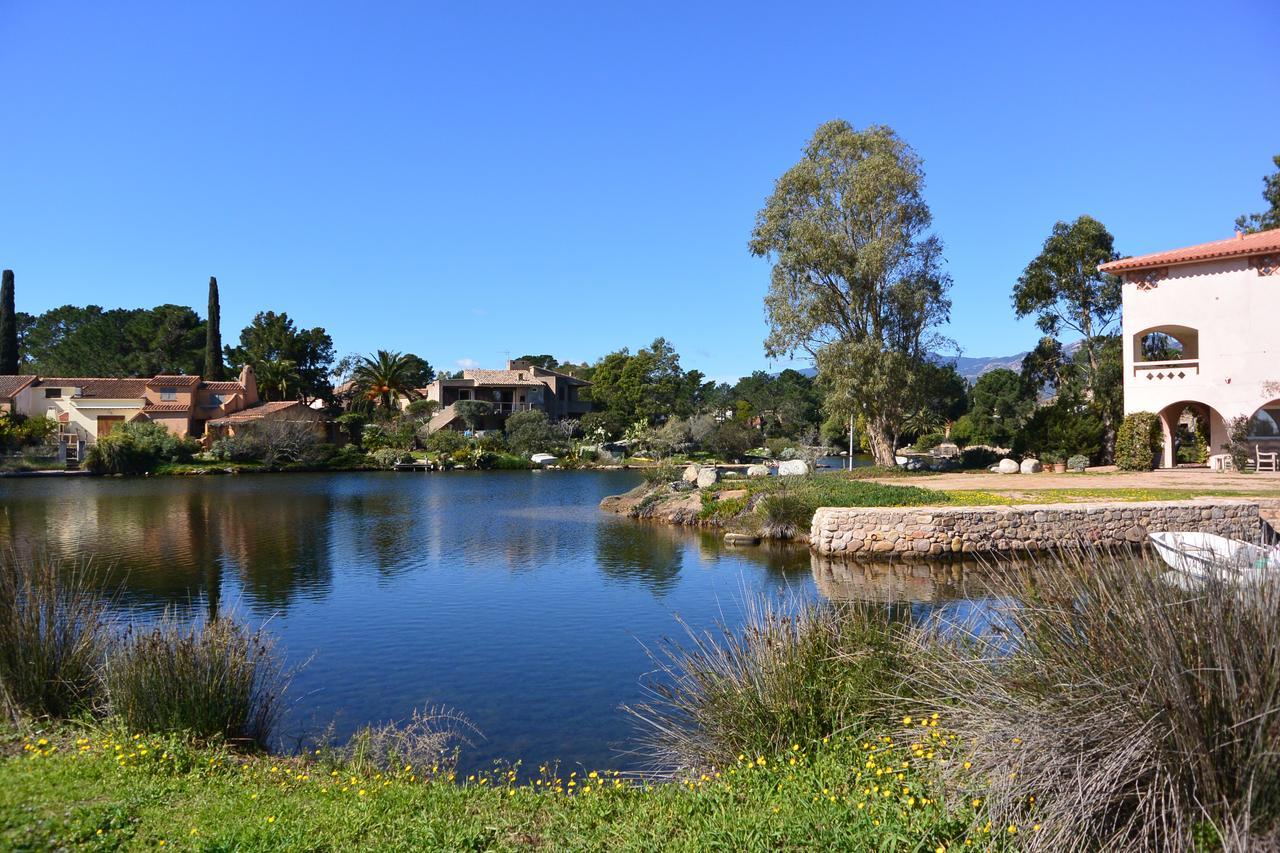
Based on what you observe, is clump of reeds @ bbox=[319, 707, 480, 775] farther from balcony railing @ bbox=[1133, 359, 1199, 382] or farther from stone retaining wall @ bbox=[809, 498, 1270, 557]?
balcony railing @ bbox=[1133, 359, 1199, 382]

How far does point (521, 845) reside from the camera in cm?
448

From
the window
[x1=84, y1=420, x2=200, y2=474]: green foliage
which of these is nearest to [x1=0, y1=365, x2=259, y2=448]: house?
[x1=84, y1=420, x2=200, y2=474]: green foliage

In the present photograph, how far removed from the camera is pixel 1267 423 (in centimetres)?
2716

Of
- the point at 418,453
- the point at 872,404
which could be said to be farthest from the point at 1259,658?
the point at 418,453

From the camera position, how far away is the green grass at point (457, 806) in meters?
4.30

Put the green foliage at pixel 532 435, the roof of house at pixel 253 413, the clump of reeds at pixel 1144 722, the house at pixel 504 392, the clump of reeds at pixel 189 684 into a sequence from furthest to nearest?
the house at pixel 504 392 < the green foliage at pixel 532 435 < the roof of house at pixel 253 413 < the clump of reeds at pixel 189 684 < the clump of reeds at pixel 1144 722

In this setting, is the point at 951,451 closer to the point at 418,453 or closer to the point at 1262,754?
the point at 418,453

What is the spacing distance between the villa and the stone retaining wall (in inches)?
1670

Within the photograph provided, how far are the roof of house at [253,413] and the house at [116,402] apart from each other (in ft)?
4.59

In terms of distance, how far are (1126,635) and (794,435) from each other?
2192 inches

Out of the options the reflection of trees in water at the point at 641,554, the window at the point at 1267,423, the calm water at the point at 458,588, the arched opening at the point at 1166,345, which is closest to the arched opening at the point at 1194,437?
the window at the point at 1267,423

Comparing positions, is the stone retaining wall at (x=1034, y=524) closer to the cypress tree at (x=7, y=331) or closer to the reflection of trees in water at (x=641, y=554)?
the reflection of trees in water at (x=641, y=554)

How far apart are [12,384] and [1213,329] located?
5929 cm

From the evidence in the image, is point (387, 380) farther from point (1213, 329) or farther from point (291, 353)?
point (1213, 329)
